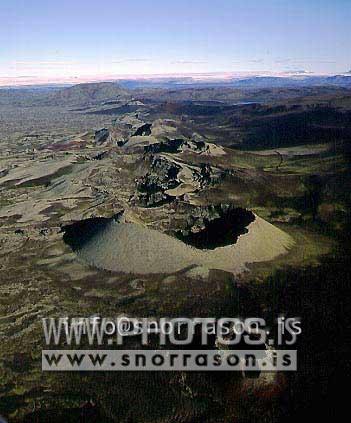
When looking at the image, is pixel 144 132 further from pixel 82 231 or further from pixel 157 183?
pixel 82 231

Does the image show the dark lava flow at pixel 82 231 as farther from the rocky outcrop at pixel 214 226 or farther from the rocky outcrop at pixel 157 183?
the rocky outcrop at pixel 157 183

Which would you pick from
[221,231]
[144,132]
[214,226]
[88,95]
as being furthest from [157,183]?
[88,95]

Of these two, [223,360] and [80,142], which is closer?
[223,360]

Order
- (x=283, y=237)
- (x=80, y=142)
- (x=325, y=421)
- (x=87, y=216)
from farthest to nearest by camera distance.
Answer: (x=80, y=142), (x=87, y=216), (x=283, y=237), (x=325, y=421)

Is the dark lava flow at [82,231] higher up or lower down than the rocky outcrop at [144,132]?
lower down

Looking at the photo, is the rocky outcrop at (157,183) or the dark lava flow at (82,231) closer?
the dark lava flow at (82,231)

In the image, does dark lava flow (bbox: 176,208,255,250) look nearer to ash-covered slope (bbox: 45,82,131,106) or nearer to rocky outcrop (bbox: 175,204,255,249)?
rocky outcrop (bbox: 175,204,255,249)

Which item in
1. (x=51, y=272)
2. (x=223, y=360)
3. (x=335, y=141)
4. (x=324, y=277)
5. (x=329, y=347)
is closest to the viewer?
(x=223, y=360)

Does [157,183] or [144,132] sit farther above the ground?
[144,132]

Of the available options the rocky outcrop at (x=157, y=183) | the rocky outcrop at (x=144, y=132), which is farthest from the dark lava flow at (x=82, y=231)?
the rocky outcrop at (x=144, y=132)

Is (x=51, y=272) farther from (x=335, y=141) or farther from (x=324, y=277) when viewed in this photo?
(x=335, y=141)

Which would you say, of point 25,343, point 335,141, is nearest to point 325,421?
point 25,343
